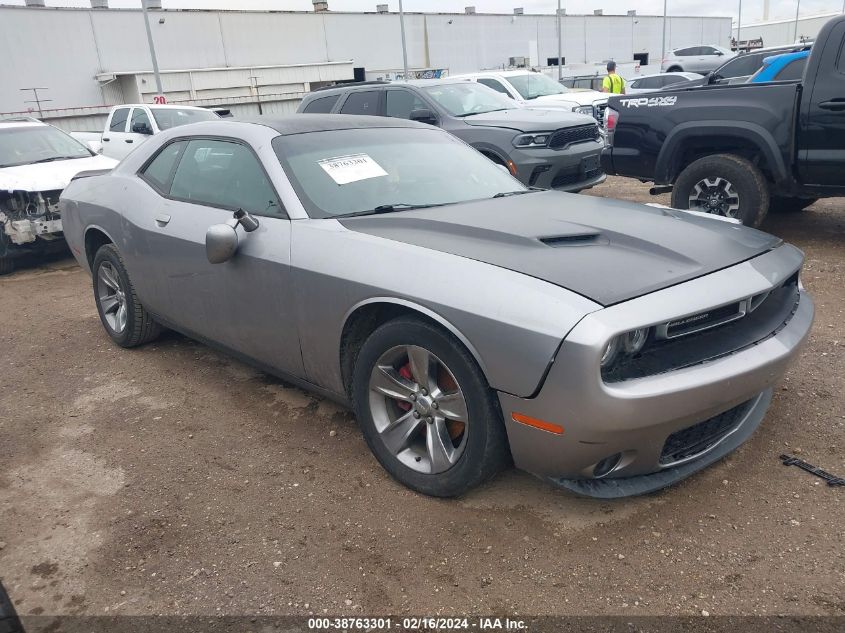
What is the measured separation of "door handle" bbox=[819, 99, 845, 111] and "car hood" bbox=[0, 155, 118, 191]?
7448 mm

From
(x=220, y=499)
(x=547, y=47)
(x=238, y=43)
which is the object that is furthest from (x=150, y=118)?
(x=547, y=47)

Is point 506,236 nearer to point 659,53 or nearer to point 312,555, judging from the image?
point 312,555

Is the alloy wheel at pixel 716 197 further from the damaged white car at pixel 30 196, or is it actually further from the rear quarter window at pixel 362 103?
the damaged white car at pixel 30 196

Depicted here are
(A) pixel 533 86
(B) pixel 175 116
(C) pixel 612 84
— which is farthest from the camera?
(C) pixel 612 84

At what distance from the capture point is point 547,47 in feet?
180

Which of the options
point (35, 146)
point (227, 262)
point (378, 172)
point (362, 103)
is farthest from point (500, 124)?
point (35, 146)

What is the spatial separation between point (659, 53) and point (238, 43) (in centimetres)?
4229

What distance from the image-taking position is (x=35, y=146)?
871 centimetres

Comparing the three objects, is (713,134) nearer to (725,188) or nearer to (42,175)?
(725,188)

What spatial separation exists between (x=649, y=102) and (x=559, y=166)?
1.30 m

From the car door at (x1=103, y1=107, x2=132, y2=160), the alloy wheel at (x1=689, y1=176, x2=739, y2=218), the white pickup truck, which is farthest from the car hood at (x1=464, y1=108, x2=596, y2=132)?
the car door at (x1=103, y1=107, x2=132, y2=160)

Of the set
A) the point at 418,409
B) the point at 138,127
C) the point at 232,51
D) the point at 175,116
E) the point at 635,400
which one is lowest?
the point at 418,409

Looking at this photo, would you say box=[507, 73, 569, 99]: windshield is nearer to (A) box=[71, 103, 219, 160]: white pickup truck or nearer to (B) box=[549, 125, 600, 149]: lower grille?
(B) box=[549, 125, 600, 149]: lower grille

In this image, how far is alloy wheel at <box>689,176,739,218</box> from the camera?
6.39 meters
